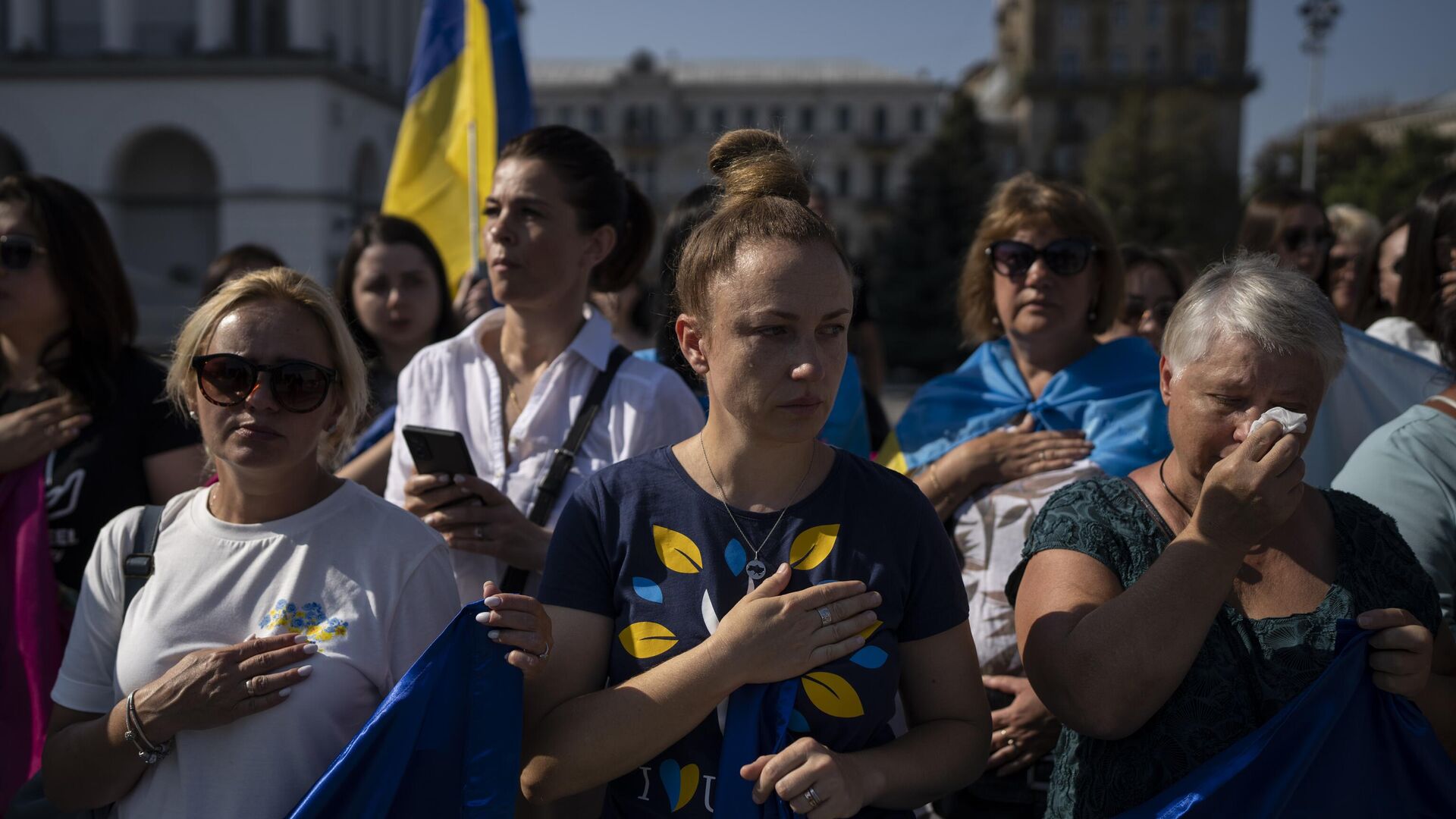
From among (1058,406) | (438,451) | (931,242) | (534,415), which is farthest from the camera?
(931,242)

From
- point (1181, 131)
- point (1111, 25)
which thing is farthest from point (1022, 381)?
point (1111, 25)

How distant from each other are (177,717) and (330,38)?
44658mm

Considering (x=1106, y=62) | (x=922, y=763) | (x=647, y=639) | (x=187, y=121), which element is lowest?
(x=922, y=763)

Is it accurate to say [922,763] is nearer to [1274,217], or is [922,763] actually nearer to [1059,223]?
[1059,223]

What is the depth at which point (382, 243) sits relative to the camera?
507 centimetres

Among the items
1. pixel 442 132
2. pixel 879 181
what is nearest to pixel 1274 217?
pixel 442 132

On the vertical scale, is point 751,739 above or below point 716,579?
below

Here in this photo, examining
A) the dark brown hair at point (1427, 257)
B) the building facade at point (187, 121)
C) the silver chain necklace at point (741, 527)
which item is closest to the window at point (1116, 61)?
the building facade at point (187, 121)

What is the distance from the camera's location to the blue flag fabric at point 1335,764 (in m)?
2.29

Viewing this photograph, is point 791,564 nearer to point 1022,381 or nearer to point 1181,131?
point 1022,381

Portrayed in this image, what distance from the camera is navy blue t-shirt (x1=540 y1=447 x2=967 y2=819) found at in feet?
7.34

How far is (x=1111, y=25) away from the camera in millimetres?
72875

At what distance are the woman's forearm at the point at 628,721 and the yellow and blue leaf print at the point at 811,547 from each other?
0.83 feet

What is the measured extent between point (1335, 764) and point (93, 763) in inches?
100
